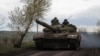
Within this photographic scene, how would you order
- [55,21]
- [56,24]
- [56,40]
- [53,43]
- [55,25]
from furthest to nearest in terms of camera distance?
[55,21], [56,24], [55,25], [56,40], [53,43]

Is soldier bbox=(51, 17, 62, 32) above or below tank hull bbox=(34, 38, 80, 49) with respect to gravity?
above

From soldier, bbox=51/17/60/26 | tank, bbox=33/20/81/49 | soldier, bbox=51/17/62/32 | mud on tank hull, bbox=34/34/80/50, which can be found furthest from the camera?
soldier, bbox=51/17/60/26

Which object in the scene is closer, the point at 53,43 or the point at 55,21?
the point at 53,43

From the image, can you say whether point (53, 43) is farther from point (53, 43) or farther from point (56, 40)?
point (56, 40)

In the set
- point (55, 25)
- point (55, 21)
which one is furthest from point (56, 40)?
point (55, 21)

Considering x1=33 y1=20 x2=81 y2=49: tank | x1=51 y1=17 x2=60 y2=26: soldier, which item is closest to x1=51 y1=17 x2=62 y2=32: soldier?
x1=51 y1=17 x2=60 y2=26: soldier

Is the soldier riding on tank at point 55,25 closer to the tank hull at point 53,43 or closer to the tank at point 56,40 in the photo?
the tank at point 56,40

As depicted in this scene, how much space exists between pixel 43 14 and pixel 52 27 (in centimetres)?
479

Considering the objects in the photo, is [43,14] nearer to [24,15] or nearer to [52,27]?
[24,15]

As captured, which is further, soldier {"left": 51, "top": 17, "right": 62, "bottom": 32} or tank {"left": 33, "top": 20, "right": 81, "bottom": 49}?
soldier {"left": 51, "top": 17, "right": 62, "bottom": 32}

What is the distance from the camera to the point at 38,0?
1483 inches

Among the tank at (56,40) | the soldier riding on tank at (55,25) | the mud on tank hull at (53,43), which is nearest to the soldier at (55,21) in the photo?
the soldier riding on tank at (55,25)

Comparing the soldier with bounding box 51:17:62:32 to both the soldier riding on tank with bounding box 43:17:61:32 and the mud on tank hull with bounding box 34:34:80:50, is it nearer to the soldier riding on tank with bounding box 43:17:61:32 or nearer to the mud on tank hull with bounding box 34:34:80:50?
the soldier riding on tank with bounding box 43:17:61:32

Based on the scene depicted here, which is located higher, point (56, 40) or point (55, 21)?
point (55, 21)
